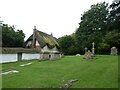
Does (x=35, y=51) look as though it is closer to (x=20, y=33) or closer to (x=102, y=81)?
(x=20, y=33)

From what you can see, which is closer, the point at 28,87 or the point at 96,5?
the point at 28,87

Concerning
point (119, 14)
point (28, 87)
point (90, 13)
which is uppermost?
point (90, 13)

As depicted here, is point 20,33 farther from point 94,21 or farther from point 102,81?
point 102,81

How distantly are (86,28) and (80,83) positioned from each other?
43194 mm

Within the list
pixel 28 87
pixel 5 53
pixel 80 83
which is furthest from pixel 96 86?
pixel 5 53

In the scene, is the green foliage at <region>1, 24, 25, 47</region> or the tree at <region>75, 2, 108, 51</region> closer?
the green foliage at <region>1, 24, 25, 47</region>

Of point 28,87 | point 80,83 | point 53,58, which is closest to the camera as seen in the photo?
point 28,87

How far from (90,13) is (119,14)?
141 ft

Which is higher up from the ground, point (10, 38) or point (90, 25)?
point (90, 25)

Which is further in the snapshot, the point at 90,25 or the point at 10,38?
the point at 90,25

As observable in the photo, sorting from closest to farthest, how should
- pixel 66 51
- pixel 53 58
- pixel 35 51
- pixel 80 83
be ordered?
pixel 80 83 → pixel 53 58 → pixel 35 51 → pixel 66 51

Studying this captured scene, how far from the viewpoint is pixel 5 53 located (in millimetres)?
34406

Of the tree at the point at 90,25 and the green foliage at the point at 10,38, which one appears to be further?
the tree at the point at 90,25

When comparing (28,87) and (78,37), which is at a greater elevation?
(78,37)
